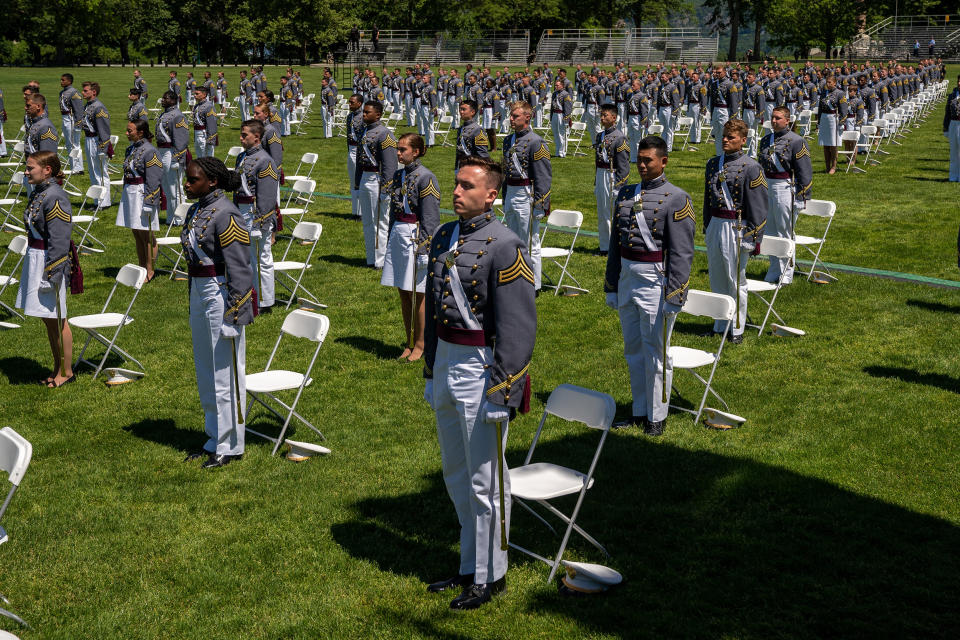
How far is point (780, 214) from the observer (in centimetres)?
1169

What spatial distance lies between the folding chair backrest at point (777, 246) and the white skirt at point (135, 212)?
Result: 7.91 m

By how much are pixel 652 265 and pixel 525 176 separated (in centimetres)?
430

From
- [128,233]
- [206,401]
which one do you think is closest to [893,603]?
[206,401]

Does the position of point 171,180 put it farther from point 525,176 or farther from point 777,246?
point 777,246

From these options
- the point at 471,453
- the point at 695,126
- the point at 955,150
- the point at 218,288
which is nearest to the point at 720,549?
the point at 471,453

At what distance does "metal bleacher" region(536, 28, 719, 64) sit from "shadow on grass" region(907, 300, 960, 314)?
5911 centimetres

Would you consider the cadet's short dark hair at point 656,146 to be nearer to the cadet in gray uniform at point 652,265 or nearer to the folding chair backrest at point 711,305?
the cadet in gray uniform at point 652,265

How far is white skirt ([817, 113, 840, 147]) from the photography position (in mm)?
22297

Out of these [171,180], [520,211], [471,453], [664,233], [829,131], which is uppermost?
[829,131]

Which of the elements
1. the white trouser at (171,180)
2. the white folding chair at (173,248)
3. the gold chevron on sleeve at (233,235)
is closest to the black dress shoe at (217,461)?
the gold chevron on sleeve at (233,235)

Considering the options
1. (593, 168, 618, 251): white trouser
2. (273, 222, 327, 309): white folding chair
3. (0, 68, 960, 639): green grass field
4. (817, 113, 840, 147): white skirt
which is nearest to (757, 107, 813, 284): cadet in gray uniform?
(0, 68, 960, 639): green grass field

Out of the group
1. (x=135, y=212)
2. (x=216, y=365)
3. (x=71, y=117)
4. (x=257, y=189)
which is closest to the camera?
(x=216, y=365)

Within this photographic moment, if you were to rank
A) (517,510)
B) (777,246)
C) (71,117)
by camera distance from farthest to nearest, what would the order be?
A: (71,117)
(777,246)
(517,510)

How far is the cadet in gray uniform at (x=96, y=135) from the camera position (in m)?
18.2
